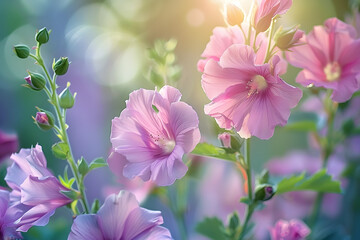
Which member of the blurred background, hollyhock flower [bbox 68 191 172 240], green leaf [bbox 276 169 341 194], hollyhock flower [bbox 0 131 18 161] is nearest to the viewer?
hollyhock flower [bbox 68 191 172 240]

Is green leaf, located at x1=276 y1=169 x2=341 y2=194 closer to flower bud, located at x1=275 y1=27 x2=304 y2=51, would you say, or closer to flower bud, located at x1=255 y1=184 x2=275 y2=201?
flower bud, located at x1=255 y1=184 x2=275 y2=201

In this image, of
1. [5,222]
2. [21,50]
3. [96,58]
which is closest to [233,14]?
[21,50]

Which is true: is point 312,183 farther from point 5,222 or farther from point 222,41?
point 5,222

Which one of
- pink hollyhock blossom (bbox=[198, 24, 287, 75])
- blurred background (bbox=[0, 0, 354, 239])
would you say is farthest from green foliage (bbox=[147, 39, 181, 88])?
blurred background (bbox=[0, 0, 354, 239])

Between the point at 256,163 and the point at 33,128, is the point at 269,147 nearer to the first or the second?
the point at 256,163

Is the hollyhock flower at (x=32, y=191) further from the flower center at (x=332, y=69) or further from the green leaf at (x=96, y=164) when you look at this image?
the flower center at (x=332, y=69)

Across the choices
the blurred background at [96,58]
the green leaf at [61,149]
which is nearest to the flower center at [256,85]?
the green leaf at [61,149]
